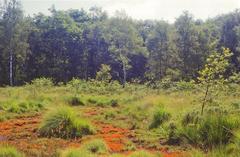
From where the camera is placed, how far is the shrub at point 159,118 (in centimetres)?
1617

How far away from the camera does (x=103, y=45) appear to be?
62688 millimetres

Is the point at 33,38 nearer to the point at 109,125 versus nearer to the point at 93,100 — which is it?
the point at 93,100

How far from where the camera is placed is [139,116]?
1973 centimetres

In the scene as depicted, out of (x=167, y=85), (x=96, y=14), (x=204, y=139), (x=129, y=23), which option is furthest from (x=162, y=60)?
(x=204, y=139)

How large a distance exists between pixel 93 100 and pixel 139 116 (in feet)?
27.3

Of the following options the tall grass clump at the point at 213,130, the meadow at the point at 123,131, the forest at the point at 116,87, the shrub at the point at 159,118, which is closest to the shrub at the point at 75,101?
the forest at the point at 116,87

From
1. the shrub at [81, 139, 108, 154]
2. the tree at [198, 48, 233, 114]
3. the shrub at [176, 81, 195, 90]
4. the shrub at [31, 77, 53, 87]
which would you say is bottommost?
the shrub at [81, 139, 108, 154]

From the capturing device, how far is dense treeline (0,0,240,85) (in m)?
49.0

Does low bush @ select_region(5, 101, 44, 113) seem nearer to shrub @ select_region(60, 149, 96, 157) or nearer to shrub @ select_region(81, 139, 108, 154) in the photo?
shrub @ select_region(81, 139, 108, 154)

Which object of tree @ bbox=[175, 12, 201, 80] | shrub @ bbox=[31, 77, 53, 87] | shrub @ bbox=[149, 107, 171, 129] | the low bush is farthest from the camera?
tree @ bbox=[175, 12, 201, 80]

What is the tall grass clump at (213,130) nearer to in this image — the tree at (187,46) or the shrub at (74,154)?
A: the shrub at (74,154)

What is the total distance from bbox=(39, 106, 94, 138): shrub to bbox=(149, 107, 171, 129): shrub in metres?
2.82

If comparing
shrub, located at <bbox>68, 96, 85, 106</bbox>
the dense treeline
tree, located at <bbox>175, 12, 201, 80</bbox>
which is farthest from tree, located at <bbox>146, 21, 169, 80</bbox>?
shrub, located at <bbox>68, 96, 85, 106</bbox>

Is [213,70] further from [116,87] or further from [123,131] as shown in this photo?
[116,87]
